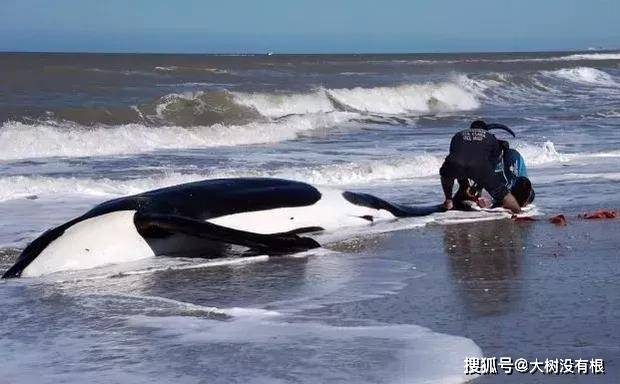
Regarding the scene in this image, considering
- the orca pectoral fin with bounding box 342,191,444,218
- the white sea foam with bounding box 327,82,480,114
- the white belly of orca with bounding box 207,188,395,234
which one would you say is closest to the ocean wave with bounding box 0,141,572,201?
the orca pectoral fin with bounding box 342,191,444,218

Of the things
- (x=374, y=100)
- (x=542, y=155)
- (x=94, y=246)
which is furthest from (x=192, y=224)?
(x=374, y=100)

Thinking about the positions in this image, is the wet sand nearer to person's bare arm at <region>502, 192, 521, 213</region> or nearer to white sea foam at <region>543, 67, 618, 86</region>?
person's bare arm at <region>502, 192, 521, 213</region>

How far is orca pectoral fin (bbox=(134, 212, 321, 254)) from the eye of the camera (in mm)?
7871

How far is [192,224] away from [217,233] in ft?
0.68

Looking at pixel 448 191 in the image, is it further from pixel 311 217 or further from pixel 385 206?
pixel 311 217

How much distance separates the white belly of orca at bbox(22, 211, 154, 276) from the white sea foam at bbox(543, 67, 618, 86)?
54.0m

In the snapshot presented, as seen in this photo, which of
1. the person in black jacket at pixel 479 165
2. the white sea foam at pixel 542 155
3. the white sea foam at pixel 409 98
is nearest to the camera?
the person in black jacket at pixel 479 165

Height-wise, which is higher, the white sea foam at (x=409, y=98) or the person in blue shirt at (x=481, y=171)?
the person in blue shirt at (x=481, y=171)

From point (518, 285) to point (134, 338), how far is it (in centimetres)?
266

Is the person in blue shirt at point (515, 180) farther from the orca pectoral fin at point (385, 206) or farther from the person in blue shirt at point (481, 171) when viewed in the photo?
the orca pectoral fin at point (385, 206)

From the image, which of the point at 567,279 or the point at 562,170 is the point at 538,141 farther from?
the point at 567,279

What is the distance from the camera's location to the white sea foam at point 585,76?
198 ft

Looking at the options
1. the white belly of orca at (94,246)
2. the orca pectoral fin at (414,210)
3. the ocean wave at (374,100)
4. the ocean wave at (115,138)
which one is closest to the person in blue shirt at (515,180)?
the orca pectoral fin at (414,210)

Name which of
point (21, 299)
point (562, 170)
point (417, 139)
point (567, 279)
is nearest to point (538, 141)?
point (417, 139)
